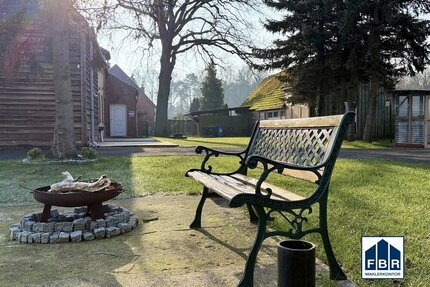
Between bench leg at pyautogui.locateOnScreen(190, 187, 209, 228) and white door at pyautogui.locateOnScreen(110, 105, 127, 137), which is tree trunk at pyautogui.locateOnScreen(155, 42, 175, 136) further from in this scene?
bench leg at pyautogui.locateOnScreen(190, 187, 209, 228)

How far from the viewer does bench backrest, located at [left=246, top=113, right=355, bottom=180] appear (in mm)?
2547

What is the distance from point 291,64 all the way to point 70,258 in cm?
1762

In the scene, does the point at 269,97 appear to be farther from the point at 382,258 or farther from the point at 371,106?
the point at 382,258

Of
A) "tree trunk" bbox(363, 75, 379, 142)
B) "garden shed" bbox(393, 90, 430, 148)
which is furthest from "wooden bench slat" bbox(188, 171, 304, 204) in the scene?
"tree trunk" bbox(363, 75, 379, 142)

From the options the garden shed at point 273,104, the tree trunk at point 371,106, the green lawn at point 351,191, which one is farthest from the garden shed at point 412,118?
the green lawn at point 351,191

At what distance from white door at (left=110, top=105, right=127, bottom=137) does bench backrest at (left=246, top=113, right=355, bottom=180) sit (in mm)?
22963

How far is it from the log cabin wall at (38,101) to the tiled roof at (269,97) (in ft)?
47.2

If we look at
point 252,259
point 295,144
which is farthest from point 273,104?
point 252,259

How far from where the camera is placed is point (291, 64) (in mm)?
18984

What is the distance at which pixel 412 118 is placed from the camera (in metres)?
15.8

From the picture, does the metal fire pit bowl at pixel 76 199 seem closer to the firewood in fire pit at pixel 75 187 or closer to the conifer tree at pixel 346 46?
the firewood in fire pit at pixel 75 187

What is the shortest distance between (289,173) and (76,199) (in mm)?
1924

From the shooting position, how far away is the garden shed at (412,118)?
15422 millimetres

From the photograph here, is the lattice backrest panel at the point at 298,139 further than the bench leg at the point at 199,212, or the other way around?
the bench leg at the point at 199,212
